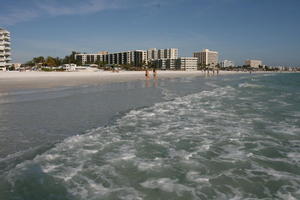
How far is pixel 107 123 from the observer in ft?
26.5

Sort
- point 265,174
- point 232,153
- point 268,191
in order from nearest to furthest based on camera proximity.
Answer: point 268,191
point 265,174
point 232,153

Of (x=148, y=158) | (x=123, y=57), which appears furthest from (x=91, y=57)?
(x=148, y=158)

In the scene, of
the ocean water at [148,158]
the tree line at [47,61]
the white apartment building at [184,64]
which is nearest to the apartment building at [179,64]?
the white apartment building at [184,64]

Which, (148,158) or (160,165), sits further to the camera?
(148,158)

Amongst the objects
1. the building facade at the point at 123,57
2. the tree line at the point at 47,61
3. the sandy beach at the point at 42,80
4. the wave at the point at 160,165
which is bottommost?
the wave at the point at 160,165

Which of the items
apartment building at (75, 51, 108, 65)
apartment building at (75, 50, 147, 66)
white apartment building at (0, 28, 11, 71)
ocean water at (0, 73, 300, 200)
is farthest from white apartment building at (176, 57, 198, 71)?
ocean water at (0, 73, 300, 200)

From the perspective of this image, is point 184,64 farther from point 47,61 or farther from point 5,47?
point 5,47

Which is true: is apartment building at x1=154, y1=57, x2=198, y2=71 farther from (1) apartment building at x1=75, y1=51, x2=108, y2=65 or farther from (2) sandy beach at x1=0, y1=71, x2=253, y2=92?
(2) sandy beach at x1=0, y1=71, x2=253, y2=92

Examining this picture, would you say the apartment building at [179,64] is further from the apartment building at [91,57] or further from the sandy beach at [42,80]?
the sandy beach at [42,80]

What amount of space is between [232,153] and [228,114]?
15.8 feet

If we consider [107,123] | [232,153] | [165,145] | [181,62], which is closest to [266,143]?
[232,153]

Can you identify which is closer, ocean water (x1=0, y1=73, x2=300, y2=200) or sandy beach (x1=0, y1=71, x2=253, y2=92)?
ocean water (x1=0, y1=73, x2=300, y2=200)

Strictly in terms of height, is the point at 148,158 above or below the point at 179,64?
below

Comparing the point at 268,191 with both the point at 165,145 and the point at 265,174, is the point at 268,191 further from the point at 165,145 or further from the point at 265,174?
the point at 165,145
